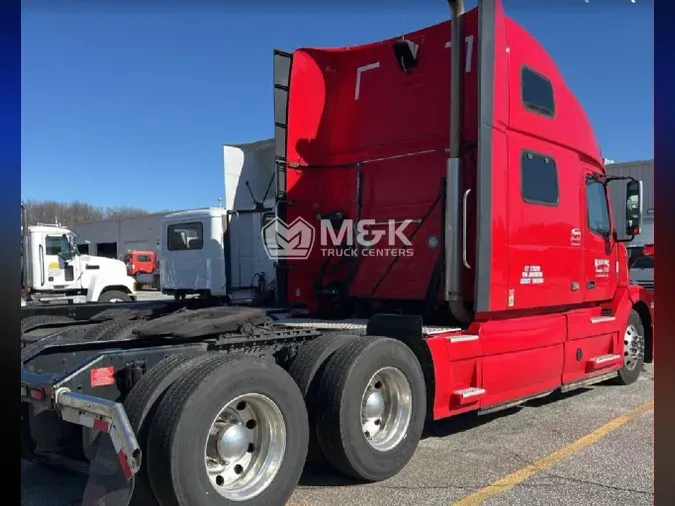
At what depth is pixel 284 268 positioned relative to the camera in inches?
273

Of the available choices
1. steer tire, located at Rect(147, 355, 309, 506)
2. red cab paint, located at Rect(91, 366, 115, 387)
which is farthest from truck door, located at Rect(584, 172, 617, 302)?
red cab paint, located at Rect(91, 366, 115, 387)

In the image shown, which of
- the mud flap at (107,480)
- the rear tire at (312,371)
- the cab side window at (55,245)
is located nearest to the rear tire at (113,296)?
the cab side window at (55,245)

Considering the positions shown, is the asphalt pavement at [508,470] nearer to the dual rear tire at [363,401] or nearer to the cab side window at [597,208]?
the dual rear tire at [363,401]

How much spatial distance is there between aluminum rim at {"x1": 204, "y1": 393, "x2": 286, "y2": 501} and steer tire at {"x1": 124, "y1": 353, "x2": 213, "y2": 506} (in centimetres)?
35

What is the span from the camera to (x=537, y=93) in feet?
19.7

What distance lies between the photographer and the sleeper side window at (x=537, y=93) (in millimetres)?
5784

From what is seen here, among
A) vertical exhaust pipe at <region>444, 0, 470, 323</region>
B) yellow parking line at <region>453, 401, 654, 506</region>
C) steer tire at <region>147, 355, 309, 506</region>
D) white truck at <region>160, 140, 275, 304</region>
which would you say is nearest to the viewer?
steer tire at <region>147, 355, 309, 506</region>

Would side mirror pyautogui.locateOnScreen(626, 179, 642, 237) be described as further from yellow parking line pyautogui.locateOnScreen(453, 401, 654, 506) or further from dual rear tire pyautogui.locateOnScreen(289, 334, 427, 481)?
dual rear tire pyautogui.locateOnScreen(289, 334, 427, 481)

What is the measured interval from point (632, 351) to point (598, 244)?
5.80 ft

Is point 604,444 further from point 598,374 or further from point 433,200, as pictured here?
point 433,200

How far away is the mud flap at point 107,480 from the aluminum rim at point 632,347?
669 cm

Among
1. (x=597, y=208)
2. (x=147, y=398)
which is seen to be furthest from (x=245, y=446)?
(x=597, y=208)

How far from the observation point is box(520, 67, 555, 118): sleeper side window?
228 inches

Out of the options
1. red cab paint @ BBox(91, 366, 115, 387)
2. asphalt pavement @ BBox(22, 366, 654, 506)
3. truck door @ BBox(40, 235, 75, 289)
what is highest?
truck door @ BBox(40, 235, 75, 289)
